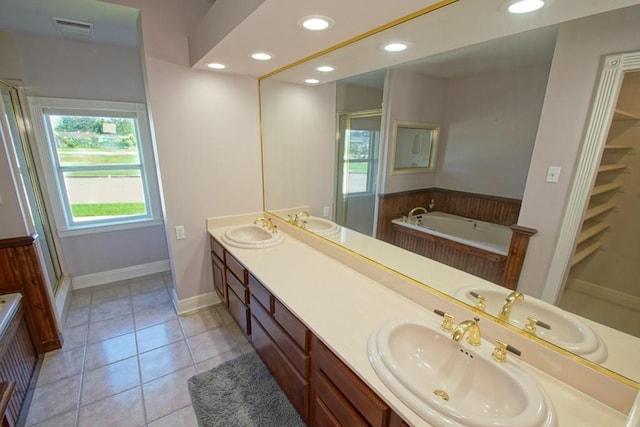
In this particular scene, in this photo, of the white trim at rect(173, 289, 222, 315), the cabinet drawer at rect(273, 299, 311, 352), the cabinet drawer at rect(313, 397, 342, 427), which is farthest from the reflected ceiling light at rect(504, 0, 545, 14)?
the white trim at rect(173, 289, 222, 315)

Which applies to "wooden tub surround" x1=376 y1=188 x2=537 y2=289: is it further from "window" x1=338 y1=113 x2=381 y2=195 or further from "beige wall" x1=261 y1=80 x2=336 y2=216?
"beige wall" x1=261 y1=80 x2=336 y2=216

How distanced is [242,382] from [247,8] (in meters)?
2.23

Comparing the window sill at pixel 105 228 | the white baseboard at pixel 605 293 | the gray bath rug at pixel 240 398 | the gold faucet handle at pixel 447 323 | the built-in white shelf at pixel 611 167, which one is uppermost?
the built-in white shelf at pixel 611 167

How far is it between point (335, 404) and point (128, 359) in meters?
1.83


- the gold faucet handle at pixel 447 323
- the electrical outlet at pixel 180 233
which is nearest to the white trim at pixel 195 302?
the electrical outlet at pixel 180 233

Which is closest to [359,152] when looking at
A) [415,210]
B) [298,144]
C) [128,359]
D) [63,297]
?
[415,210]

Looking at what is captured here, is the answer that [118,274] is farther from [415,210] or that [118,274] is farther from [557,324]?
[557,324]

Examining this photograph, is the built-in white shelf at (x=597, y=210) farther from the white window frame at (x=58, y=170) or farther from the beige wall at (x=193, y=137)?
the white window frame at (x=58, y=170)

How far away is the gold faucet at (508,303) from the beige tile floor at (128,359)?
181 centimetres

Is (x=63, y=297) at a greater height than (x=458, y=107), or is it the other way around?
(x=458, y=107)

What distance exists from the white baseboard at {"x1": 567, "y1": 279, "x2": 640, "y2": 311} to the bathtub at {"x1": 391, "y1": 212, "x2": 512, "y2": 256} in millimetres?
258

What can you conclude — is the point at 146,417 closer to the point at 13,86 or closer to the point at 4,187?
the point at 4,187

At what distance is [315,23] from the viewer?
53.2 inches

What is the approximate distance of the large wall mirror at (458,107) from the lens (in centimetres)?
98
